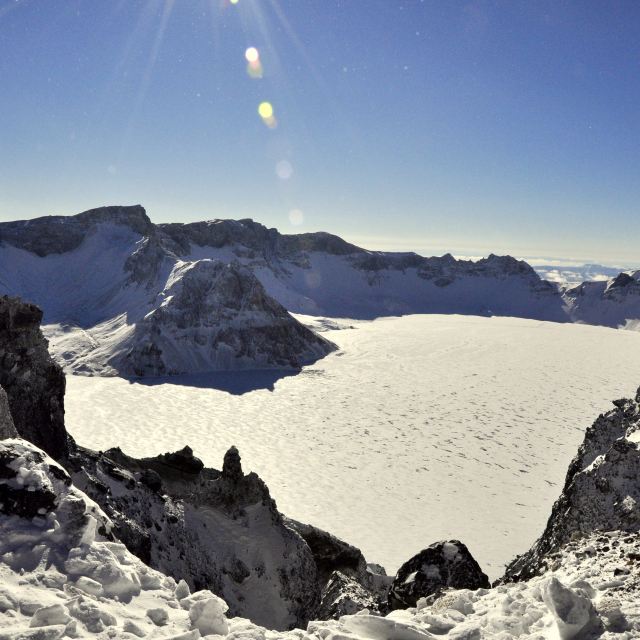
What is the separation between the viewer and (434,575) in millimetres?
9258

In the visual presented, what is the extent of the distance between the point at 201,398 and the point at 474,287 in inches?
5113

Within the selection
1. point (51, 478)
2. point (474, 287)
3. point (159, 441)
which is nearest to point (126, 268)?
point (159, 441)

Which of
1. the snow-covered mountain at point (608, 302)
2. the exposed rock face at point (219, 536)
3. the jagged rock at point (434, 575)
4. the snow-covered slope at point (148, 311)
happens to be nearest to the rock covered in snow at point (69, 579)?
the exposed rock face at point (219, 536)

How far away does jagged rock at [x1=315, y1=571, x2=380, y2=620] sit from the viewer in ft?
30.9

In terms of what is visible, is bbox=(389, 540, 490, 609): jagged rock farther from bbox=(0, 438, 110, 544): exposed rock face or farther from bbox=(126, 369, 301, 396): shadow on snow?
bbox=(126, 369, 301, 396): shadow on snow

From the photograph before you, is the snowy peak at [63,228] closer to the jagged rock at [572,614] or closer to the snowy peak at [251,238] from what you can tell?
Answer: the snowy peak at [251,238]

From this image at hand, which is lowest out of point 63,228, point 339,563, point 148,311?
point 339,563

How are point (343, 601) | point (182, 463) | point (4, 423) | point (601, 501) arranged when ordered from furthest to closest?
1. point (182, 463)
2. point (343, 601)
3. point (601, 501)
4. point (4, 423)

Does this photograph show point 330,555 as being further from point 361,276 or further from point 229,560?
point 361,276

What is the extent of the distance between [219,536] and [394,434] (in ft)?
70.6

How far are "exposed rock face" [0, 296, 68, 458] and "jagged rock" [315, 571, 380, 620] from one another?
7310mm

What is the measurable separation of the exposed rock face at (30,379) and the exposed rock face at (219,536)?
1.05 metres

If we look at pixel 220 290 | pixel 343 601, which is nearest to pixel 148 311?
pixel 220 290

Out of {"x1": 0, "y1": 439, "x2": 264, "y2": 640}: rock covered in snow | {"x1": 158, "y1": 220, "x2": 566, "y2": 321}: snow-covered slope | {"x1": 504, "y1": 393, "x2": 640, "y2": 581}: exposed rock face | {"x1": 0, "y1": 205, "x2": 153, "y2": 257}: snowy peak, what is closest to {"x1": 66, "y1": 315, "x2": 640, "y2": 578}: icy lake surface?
{"x1": 504, "y1": 393, "x2": 640, "y2": 581}: exposed rock face
